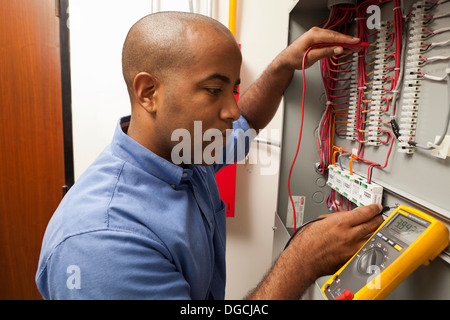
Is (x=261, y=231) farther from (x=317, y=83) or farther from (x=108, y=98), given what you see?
(x=108, y=98)

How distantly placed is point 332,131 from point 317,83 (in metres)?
0.18

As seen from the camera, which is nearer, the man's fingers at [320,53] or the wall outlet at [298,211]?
the man's fingers at [320,53]

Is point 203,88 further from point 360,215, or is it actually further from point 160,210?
point 360,215

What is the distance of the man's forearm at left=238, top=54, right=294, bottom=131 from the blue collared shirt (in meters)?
0.38

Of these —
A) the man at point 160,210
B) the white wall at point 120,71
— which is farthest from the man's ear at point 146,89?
the white wall at point 120,71

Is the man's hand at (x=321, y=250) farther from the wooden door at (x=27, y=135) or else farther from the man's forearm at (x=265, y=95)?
the wooden door at (x=27, y=135)

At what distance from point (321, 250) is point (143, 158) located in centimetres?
43

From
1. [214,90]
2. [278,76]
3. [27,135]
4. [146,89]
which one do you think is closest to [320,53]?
[278,76]

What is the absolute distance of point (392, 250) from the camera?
491 millimetres

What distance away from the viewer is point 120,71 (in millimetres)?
1391

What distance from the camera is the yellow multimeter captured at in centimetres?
46

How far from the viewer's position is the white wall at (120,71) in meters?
1.35

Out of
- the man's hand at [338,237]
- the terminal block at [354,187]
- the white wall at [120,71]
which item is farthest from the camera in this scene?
the white wall at [120,71]
